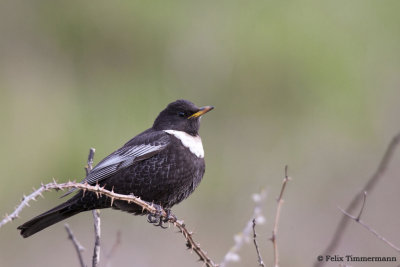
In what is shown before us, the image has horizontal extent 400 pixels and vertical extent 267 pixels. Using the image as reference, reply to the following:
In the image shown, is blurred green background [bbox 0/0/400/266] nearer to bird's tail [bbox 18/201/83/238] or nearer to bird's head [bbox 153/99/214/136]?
bird's head [bbox 153/99/214/136]

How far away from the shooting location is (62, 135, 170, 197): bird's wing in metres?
5.04

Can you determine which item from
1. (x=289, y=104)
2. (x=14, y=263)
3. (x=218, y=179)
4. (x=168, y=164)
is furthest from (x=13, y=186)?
(x=168, y=164)

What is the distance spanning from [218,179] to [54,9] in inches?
162

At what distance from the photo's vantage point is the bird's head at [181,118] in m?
A: 5.49

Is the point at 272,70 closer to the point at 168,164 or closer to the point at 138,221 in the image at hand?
the point at 138,221

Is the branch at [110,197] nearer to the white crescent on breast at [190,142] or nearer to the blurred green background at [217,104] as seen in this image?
the white crescent on breast at [190,142]

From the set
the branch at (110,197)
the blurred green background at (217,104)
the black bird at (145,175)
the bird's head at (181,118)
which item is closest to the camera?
the branch at (110,197)

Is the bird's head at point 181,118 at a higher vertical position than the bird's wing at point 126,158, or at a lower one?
higher

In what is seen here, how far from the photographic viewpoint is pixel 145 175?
16.1ft

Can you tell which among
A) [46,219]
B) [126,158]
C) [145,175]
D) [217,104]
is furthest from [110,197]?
[217,104]

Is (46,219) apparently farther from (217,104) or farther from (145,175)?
(217,104)

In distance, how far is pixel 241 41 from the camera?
1112 centimetres

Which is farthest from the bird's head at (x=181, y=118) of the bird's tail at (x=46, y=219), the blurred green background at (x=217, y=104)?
the blurred green background at (x=217, y=104)

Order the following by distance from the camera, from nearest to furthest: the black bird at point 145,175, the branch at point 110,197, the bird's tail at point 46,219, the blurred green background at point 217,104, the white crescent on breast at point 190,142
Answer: the branch at point 110,197
the bird's tail at point 46,219
the black bird at point 145,175
the white crescent on breast at point 190,142
the blurred green background at point 217,104
